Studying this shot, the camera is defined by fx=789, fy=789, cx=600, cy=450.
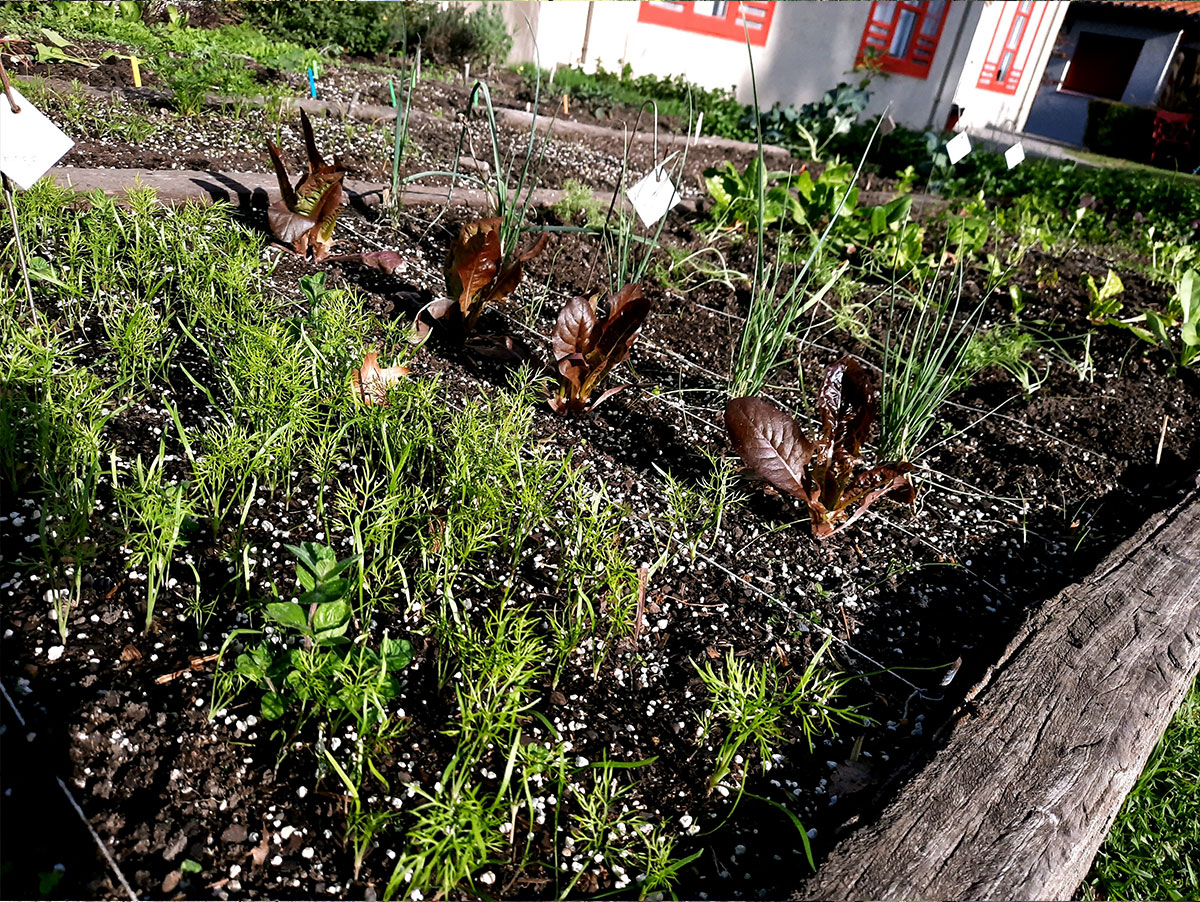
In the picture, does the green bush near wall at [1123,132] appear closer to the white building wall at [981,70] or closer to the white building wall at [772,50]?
the white building wall at [981,70]

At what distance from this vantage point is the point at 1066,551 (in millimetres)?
2043

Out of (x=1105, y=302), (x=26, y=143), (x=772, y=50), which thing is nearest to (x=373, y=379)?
(x=26, y=143)

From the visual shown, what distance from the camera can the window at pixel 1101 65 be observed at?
19.2 meters

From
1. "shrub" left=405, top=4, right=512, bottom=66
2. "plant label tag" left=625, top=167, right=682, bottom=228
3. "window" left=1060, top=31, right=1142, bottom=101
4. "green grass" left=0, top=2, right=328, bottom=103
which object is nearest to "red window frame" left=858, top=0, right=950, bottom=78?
"shrub" left=405, top=4, right=512, bottom=66

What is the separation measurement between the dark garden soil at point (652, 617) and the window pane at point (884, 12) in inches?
348

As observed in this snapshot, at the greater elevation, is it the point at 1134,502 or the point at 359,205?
the point at 359,205

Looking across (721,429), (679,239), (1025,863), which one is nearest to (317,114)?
(679,239)

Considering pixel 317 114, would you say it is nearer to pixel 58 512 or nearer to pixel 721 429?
pixel 721 429

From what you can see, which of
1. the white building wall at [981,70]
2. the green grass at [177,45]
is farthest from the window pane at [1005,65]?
the green grass at [177,45]

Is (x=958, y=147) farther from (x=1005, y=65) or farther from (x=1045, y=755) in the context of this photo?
(x=1005, y=65)

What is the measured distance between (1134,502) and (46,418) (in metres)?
2.69

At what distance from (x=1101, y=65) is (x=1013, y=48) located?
29.0 feet

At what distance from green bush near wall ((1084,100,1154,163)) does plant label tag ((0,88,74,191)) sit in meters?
16.5

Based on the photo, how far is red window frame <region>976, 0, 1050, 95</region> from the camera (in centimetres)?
1254
